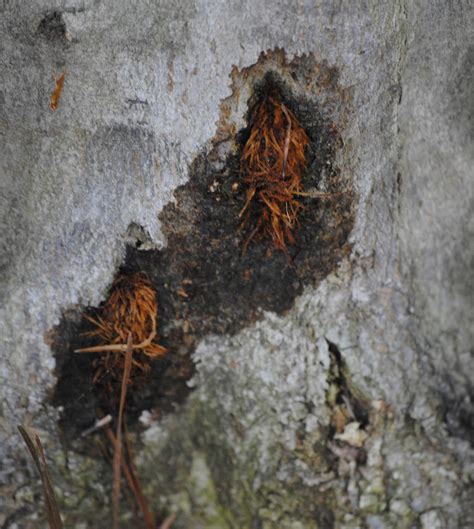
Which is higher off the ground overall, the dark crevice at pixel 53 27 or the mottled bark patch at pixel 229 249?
the dark crevice at pixel 53 27

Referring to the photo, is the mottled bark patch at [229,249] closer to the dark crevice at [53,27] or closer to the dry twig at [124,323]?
the dry twig at [124,323]

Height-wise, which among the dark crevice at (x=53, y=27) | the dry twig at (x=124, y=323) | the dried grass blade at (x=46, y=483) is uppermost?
the dark crevice at (x=53, y=27)

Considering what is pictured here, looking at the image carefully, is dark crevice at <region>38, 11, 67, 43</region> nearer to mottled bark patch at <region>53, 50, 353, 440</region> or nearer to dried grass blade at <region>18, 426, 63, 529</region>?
mottled bark patch at <region>53, 50, 353, 440</region>

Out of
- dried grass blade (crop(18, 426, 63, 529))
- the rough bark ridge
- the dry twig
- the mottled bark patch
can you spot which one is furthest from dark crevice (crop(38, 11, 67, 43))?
dried grass blade (crop(18, 426, 63, 529))

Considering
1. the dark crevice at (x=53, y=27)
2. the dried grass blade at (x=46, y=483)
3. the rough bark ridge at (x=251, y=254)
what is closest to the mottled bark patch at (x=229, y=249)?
the rough bark ridge at (x=251, y=254)

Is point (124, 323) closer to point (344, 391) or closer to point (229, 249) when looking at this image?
point (229, 249)

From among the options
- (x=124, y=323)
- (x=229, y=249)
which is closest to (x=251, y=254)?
(x=229, y=249)

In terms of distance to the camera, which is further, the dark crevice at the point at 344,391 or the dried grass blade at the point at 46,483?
the dark crevice at the point at 344,391

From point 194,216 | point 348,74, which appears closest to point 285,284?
point 194,216
